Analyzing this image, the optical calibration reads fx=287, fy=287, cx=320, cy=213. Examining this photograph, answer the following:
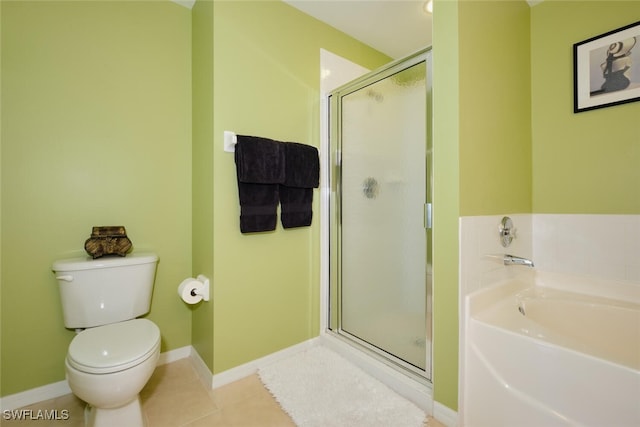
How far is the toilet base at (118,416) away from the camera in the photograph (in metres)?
Answer: 1.22

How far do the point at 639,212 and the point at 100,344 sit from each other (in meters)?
2.75

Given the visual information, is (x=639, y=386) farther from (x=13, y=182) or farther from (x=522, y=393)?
(x=13, y=182)

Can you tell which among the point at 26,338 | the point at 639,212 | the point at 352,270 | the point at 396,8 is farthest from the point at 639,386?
the point at 26,338

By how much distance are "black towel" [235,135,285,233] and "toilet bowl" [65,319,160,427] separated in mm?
729

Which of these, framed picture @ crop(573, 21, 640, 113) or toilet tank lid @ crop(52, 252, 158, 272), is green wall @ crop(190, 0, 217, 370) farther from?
framed picture @ crop(573, 21, 640, 113)

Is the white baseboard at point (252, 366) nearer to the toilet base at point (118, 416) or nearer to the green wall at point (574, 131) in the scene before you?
the toilet base at point (118, 416)

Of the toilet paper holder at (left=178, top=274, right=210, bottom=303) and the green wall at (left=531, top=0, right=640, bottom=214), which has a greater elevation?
the green wall at (left=531, top=0, right=640, bottom=214)

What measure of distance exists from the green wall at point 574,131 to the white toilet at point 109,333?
2390mm

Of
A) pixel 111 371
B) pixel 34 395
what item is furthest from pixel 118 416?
pixel 34 395

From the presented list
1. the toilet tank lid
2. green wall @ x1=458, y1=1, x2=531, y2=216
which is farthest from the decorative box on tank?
green wall @ x1=458, y1=1, x2=531, y2=216

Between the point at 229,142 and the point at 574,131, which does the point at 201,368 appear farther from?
the point at 574,131

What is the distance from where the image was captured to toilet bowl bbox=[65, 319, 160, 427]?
113 centimetres

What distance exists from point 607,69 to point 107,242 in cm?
294

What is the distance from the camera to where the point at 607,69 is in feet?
5.25
